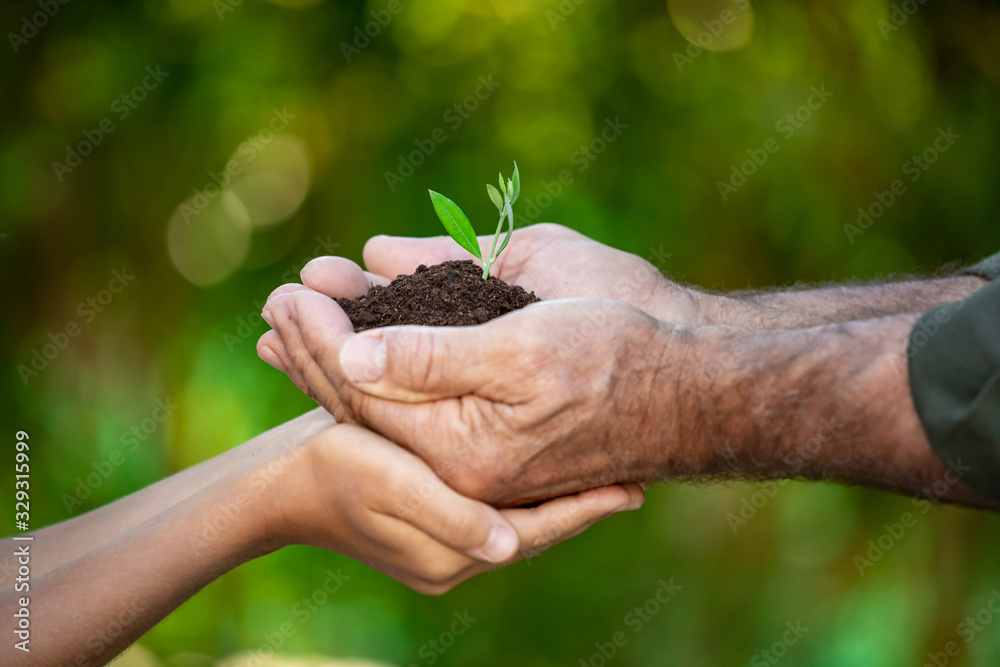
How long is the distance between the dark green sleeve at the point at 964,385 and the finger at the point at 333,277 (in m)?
0.96

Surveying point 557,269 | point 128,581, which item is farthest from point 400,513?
point 557,269

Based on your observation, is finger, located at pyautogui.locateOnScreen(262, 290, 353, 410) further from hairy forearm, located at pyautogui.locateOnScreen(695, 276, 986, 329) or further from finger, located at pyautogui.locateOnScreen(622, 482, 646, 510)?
hairy forearm, located at pyautogui.locateOnScreen(695, 276, 986, 329)

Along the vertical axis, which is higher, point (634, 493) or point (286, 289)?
point (286, 289)

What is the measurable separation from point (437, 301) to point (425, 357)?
26 cm

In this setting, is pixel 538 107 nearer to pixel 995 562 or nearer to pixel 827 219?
pixel 827 219

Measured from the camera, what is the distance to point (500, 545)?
3.50 feet

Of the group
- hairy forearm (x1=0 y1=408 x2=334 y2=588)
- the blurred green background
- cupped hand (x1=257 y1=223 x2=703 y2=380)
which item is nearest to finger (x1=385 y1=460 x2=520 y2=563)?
hairy forearm (x1=0 y1=408 x2=334 y2=588)

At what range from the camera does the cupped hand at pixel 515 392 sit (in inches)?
41.6

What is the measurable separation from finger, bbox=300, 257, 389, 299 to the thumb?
0.35 m

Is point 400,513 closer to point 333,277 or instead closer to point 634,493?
point 634,493

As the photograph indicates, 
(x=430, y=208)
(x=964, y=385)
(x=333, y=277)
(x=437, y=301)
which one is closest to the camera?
(x=964, y=385)

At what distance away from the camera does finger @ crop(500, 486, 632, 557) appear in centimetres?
114

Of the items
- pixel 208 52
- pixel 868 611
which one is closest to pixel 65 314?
pixel 208 52

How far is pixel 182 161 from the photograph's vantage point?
7.16 feet
